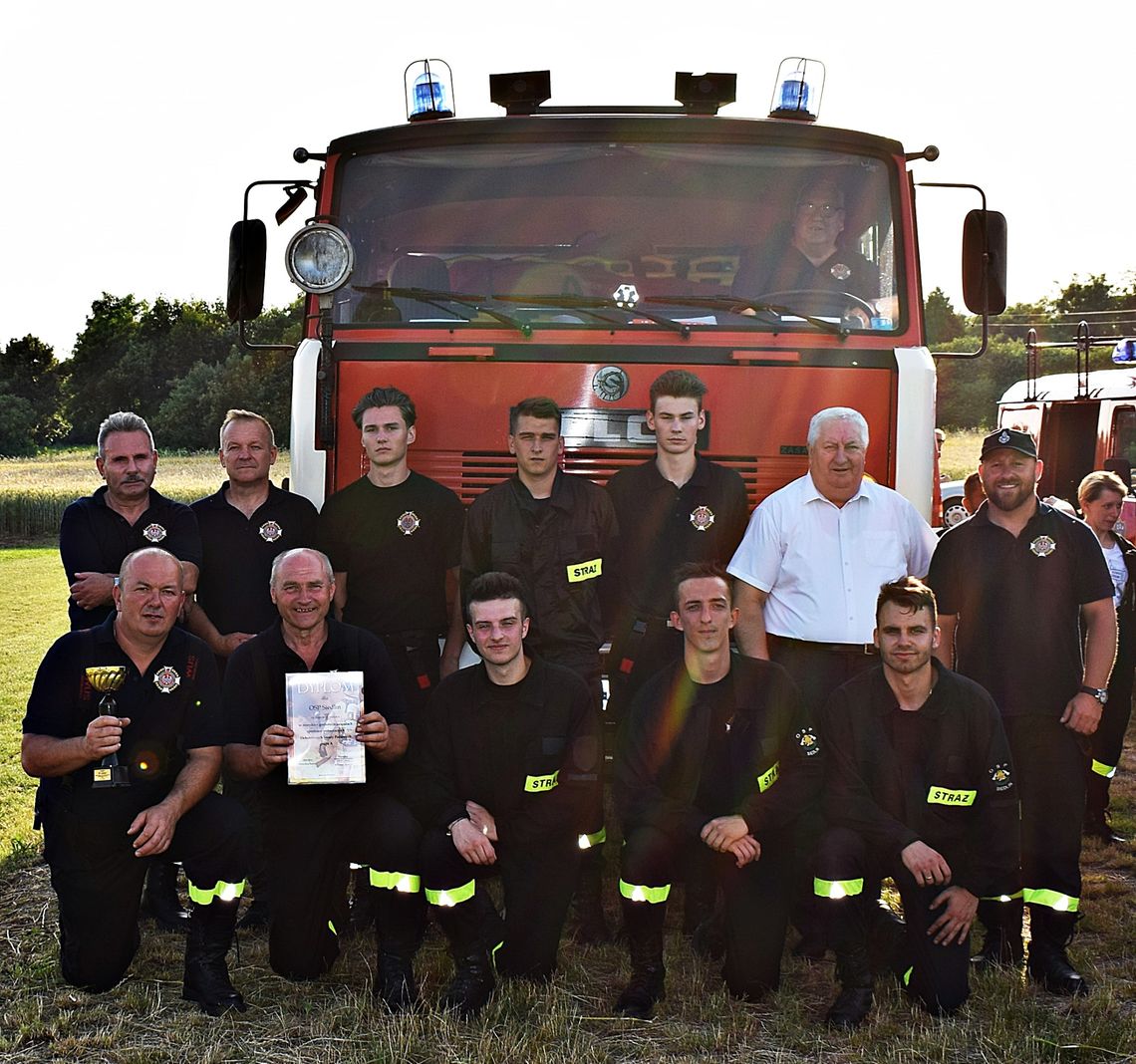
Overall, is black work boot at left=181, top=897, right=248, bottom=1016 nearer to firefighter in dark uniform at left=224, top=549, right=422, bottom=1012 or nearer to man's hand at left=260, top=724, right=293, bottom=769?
firefighter in dark uniform at left=224, top=549, right=422, bottom=1012

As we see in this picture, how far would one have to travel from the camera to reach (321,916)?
14.5 ft

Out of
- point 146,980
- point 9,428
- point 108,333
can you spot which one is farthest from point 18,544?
point 108,333

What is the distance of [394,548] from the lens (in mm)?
4871

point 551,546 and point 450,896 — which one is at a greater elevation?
point 551,546

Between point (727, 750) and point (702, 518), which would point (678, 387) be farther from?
point (727, 750)

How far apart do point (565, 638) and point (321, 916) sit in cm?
125

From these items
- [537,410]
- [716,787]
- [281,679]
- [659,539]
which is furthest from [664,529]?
[281,679]

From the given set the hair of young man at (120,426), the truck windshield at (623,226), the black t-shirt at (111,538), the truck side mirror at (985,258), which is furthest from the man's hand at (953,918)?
the hair of young man at (120,426)

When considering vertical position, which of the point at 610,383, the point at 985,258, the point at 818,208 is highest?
the point at 818,208

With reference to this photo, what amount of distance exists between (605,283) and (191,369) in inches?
2226

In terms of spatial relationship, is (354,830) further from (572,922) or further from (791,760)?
(791,760)

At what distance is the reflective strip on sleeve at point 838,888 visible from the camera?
4.14 m

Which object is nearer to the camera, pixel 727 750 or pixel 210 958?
pixel 210 958

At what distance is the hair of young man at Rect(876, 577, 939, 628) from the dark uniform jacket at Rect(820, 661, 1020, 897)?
0.75 feet
